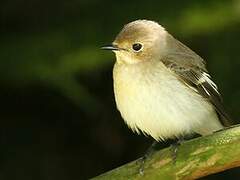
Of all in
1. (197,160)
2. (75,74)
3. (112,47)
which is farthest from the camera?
(75,74)

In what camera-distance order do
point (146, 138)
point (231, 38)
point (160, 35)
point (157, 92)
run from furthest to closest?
point (146, 138) → point (231, 38) → point (160, 35) → point (157, 92)

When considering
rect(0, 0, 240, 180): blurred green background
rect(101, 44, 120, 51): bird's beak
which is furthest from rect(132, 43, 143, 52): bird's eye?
rect(0, 0, 240, 180): blurred green background

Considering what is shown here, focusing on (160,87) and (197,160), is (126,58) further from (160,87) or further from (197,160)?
(197,160)

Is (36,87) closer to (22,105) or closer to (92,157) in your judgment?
(22,105)

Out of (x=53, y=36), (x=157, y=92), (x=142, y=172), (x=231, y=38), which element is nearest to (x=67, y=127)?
(x=53, y=36)

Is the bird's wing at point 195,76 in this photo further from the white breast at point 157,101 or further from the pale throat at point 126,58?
the pale throat at point 126,58

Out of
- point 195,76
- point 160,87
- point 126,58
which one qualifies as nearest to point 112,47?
point 126,58

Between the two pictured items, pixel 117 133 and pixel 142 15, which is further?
pixel 117 133
